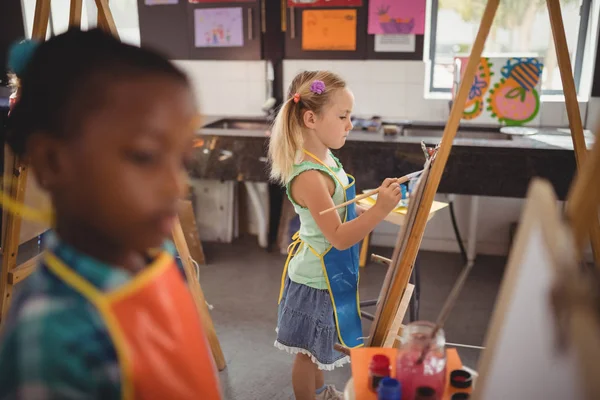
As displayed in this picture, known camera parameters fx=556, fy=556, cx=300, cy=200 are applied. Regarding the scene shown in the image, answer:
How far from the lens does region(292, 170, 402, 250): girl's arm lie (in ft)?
5.18

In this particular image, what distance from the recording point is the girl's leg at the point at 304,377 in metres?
1.79

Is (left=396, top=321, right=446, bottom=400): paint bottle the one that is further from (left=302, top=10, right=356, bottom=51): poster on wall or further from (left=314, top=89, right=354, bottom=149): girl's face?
(left=302, top=10, right=356, bottom=51): poster on wall

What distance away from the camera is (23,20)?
13.0ft

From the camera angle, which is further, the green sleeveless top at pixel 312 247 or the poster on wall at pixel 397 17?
the poster on wall at pixel 397 17

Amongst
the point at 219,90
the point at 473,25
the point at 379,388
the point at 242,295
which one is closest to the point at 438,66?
the point at 473,25

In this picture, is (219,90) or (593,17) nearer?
(593,17)

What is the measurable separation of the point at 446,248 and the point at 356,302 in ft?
6.42

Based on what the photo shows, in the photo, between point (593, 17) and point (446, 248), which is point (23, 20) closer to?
point (446, 248)

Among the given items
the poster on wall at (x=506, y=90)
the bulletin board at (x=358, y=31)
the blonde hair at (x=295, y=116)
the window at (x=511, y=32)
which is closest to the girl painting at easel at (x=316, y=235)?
the blonde hair at (x=295, y=116)

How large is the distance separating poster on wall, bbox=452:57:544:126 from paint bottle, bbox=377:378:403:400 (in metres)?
2.42

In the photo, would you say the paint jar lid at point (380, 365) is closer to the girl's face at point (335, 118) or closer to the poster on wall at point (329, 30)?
the girl's face at point (335, 118)

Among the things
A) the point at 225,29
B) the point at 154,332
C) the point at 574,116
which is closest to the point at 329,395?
the point at 574,116

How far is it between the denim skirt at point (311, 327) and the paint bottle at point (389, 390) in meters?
0.70

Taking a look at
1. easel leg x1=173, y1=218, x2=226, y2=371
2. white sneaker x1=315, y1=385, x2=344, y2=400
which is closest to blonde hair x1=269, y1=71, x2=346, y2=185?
easel leg x1=173, y1=218, x2=226, y2=371
